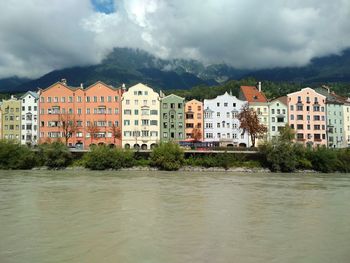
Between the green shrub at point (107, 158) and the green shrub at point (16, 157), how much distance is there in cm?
947

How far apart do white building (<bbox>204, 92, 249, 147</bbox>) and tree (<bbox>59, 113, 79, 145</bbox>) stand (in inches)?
1174

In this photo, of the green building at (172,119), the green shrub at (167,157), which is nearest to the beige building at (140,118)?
the green building at (172,119)

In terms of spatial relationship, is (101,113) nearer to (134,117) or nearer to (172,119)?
(134,117)

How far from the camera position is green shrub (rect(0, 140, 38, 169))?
230ft

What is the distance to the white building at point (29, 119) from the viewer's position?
95375 millimetres

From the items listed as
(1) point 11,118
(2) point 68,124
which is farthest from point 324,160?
(1) point 11,118

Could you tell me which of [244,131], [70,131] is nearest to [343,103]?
[244,131]

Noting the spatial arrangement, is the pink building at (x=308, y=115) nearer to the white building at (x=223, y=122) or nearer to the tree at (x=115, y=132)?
the white building at (x=223, y=122)

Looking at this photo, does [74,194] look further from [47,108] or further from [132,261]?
[47,108]

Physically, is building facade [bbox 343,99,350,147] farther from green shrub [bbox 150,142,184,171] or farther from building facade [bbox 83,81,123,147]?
building facade [bbox 83,81,123,147]

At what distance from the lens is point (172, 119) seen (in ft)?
309

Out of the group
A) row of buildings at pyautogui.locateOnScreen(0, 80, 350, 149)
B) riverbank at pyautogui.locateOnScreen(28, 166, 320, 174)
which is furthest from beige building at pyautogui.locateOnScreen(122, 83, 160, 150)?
riverbank at pyautogui.locateOnScreen(28, 166, 320, 174)

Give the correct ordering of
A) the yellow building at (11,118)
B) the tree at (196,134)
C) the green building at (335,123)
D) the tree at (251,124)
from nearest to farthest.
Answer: the tree at (251,124)
the tree at (196,134)
the yellow building at (11,118)
the green building at (335,123)

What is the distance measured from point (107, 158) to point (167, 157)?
10396 mm
